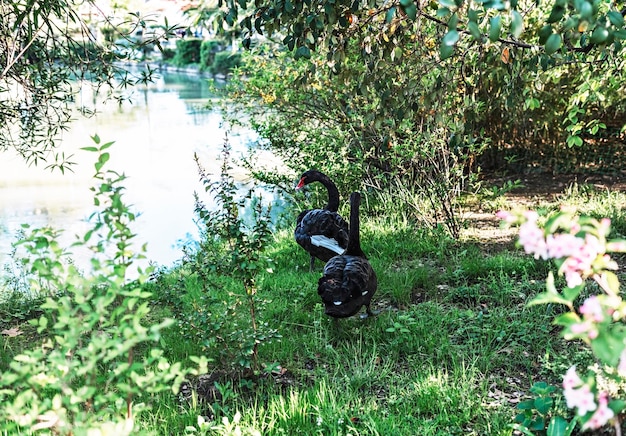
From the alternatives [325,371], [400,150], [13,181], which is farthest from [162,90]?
[325,371]

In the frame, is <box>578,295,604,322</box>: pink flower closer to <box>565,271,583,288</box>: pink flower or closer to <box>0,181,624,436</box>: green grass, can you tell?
<box>565,271,583,288</box>: pink flower

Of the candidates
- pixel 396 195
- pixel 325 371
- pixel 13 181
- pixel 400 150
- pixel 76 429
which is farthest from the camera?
pixel 13 181

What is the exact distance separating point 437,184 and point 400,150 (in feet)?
1.70

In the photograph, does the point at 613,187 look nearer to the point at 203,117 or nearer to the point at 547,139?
the point at 547,139

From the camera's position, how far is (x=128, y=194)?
10977mm

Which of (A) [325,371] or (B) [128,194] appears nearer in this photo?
(A) [325,371]

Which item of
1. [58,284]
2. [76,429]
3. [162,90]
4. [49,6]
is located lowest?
[162,90]

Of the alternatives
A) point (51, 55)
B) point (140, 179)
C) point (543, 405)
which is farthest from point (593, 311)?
point (140, 179)

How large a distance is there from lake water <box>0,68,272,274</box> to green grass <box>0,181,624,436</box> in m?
1.29

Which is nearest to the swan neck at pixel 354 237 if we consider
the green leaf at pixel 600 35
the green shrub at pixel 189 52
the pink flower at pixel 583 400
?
the green leaf at pixel 600 35

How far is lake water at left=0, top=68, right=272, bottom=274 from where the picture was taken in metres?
8.92

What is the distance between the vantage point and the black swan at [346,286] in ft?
12.9

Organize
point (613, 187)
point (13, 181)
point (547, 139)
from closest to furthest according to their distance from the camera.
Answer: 1. point (613, 187)
2. point (547, 139)
3. point (13, 181)

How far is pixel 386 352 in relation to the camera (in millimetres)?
3967
